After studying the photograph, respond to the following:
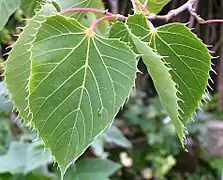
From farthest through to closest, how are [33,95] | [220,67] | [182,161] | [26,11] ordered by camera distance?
1. [182,161]
2. [220,67]
3. [26,11]
4. [33,95]

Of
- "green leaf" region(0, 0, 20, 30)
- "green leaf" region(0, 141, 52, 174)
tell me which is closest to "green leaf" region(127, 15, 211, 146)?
"green leaf" region(0, 0, 20, 30)

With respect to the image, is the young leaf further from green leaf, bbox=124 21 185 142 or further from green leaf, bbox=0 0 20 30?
green leaf, bbox=0 0 20 30

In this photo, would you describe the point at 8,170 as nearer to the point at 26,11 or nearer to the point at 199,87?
the point at 26,11

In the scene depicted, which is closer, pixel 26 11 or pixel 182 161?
pixel 26 11

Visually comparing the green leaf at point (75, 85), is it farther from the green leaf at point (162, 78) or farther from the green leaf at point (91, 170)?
the green leaf at point (91, 170)

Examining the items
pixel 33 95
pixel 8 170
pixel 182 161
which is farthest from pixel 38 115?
pixel 182 161

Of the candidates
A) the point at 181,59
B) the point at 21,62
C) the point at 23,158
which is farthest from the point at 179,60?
the point at 23,158
